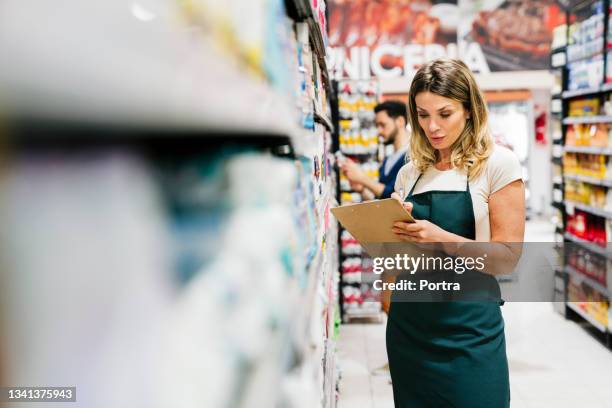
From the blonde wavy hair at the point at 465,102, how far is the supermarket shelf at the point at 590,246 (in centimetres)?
312

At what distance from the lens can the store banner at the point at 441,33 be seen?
35.2ft

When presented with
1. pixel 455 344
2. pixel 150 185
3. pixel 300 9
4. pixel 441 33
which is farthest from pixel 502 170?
pixel 441 33

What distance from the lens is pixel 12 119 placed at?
258 mm

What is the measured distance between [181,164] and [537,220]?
12454 mm

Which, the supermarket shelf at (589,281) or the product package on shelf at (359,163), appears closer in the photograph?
the supermarket shelf at (589,281)

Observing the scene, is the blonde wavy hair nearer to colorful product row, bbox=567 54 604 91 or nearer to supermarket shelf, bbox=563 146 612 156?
supermarket shelf, bbox=563 146 612 156

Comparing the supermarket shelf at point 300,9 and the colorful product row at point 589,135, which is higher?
the supermarket shelf at point 300,9

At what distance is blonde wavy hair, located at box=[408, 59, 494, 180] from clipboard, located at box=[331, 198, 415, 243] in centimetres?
30

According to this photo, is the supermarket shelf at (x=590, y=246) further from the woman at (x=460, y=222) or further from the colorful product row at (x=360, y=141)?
the woman at (x=460, y=222)

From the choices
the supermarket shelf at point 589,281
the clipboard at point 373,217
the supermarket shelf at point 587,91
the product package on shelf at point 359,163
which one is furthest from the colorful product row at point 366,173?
the clipboard at point 373,217

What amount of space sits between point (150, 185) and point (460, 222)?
5.44 ft

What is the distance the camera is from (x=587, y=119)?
15.8 ft

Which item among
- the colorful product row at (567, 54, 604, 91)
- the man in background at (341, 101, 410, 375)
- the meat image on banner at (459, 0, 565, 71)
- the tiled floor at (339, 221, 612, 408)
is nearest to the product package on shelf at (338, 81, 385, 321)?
the tiled floor at (339, 221, 612, 408)

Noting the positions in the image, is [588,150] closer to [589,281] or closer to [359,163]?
[589,281]
